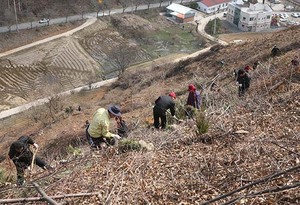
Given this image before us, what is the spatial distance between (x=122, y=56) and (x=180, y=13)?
15888 mm

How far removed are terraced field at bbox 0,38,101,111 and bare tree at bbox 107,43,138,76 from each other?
2087mm

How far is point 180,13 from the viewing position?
51.3 m

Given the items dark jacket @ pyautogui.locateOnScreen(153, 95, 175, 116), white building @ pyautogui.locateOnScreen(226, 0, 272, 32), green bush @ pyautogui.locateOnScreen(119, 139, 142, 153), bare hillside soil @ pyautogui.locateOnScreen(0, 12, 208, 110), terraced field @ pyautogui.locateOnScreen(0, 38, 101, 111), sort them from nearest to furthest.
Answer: green bush @ pyautogui.locateOnScreen(119, 139, 142, 153), dark jacket @ pyautogui.locateOnScreen(153, 95, 175, 116), terraced field @ pyautogui.locateOnScreen(0, 38, 101, 111), bare hillside soil @ pyautogui.locateOnScreen(0, 12, 208, 110), white building @ pyautogui.locateOnScreen(226, 0, 272, 32)

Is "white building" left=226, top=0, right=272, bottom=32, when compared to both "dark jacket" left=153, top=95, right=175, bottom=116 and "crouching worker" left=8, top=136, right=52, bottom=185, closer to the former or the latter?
"dark jacket" left=153, top=95, right=175, bottom=116

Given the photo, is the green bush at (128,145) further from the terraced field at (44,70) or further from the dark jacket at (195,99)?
the terraced field at (44,70)

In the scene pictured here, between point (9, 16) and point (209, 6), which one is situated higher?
point (9, 16)

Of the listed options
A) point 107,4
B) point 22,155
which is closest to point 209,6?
point 107,4

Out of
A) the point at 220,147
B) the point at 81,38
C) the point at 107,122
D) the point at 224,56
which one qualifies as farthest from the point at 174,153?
the point at 81,38

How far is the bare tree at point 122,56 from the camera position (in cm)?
3791

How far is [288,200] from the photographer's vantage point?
4.71 metres

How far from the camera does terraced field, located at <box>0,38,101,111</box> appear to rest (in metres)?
32.5

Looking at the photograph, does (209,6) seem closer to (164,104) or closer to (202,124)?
(164,104)

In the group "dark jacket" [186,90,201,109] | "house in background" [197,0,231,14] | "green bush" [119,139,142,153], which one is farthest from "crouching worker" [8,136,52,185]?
"house in background" [197,0,231,14]

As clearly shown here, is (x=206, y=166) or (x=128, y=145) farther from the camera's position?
(x=128, y=145)
